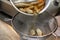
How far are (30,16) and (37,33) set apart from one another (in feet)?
0.49

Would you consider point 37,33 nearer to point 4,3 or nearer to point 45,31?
point 45,31

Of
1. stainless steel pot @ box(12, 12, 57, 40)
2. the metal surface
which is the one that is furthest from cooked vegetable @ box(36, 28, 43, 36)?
the metal surface

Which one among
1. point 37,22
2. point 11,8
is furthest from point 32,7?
point 11,8

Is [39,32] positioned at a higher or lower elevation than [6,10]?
lower

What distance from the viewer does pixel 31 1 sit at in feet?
3.15

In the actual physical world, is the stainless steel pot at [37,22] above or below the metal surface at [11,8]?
below

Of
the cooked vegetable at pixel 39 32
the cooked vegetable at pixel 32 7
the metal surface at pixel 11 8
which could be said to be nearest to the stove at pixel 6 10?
A: the metal surface at pixel 11 8

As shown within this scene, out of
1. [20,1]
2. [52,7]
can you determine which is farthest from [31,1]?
[52,7]

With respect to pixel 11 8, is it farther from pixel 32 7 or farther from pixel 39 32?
pixel 39 32

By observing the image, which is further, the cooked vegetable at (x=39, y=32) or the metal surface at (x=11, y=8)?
the metal surface at (x=11, y=8)

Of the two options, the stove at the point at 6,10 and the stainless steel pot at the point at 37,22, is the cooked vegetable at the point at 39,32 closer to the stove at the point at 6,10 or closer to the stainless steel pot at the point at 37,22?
the stainless steel pot at the point at 37,22

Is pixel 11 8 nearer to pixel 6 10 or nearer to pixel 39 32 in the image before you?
pixel 6 10

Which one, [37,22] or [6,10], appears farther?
[6,10]

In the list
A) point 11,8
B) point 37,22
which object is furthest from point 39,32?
point 11,8
